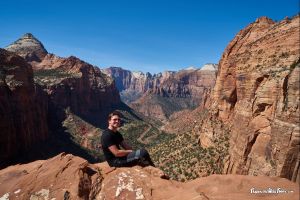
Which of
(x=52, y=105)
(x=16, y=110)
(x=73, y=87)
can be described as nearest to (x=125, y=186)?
(x=16, y=110)

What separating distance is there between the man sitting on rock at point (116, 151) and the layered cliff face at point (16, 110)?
211ft

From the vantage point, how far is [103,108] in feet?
632

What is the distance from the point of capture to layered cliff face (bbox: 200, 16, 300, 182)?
1419 inches

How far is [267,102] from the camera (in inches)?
1699

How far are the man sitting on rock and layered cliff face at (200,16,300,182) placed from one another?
23.1m

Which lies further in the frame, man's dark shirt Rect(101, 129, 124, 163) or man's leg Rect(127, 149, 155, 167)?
man's leg Rect(127, 149, 155, 167)

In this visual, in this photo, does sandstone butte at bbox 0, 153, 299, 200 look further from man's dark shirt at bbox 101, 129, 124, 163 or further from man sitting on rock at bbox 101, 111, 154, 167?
man's dark shirt at bbox 101, 129, 124, 163

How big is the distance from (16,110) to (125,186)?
256ft

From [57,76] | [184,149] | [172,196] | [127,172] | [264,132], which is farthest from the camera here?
[57,76]

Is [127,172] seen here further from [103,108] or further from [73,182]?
[103,108]

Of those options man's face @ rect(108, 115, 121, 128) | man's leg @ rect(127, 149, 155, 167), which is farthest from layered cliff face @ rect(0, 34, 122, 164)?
man's leg @ rect(127, 149, 155, 167)

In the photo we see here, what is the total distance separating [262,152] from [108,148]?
29.6 m

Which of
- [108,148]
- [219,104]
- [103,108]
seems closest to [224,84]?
[219,104]

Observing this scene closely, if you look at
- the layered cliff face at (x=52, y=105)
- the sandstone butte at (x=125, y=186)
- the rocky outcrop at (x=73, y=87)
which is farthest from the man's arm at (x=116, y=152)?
the rocky outcrop at (x=73, y=87)
